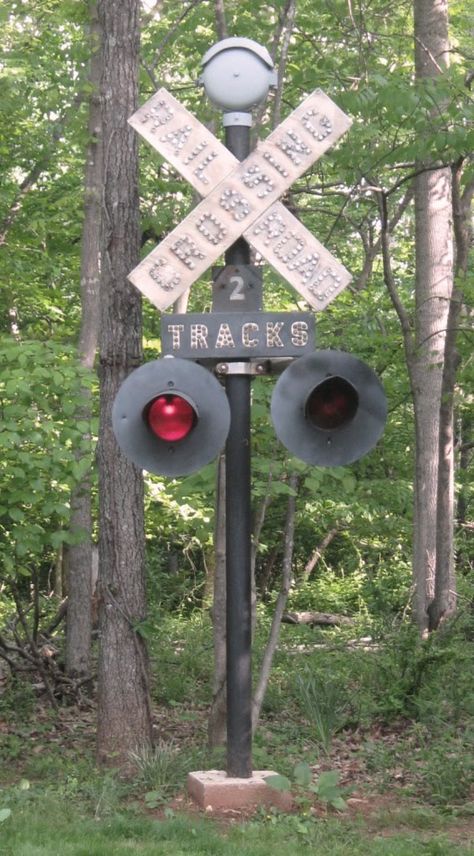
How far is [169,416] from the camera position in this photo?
4.77m

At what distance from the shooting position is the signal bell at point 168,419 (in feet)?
15.6

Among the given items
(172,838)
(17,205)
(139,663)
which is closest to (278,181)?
(172,838)

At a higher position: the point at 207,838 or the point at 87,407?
the point at 87,407

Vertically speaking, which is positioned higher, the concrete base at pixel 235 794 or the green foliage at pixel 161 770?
the concrete base at pixel 235 794

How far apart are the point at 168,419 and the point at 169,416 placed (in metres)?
0.01

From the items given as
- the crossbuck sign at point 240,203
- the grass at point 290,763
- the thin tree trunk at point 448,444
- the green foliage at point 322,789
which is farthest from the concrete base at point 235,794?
the thin tree trunk at point 448,444

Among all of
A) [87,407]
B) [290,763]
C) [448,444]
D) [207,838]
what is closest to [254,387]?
[87,407]

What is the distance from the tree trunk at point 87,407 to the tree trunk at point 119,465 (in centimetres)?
190

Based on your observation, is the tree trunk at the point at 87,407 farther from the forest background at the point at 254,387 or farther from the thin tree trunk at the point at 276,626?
the thin tree trunk at the point at 276,626

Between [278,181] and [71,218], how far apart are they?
11.8 metres

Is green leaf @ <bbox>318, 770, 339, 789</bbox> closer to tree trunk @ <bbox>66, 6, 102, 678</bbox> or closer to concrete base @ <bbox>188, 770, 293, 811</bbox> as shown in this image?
concrete base @ <bbox>188, 770, 293, 811</bbox>

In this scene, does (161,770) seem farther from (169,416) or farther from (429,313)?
(429,313)

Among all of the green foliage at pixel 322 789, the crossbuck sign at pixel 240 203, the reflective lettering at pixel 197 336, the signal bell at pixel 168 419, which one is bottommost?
the green foliage at pixel 322 789

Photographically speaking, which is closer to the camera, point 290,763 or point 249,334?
point 249,334
